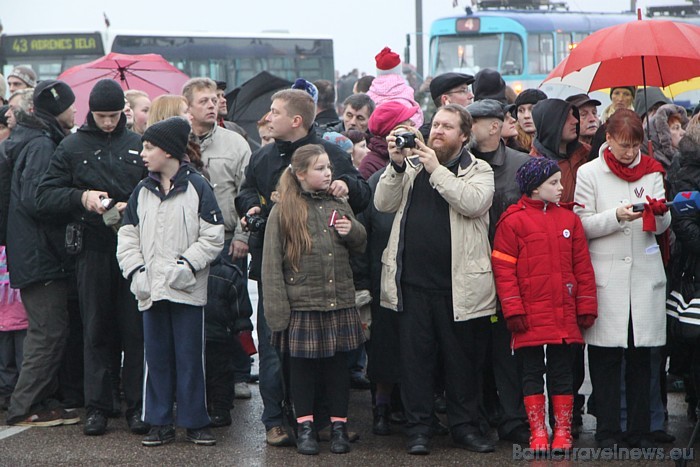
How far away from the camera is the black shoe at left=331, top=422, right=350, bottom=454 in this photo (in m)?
6.46

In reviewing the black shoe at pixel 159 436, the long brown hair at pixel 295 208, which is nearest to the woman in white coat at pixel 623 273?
the long brown hair at pixel 295 208

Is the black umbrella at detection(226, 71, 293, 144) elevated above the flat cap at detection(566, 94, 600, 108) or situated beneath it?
elevated above

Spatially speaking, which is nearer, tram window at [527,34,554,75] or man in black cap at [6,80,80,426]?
man in black cap at [6,80,80,426]

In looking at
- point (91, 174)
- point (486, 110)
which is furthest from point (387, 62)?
point (91, 174)

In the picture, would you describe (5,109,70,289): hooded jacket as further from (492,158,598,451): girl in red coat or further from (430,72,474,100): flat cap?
(492,158,598,451): girl in red coat

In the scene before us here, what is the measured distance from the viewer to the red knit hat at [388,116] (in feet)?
23.4

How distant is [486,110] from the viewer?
6863mm

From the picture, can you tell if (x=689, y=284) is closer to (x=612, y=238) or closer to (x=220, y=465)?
(x=612, y=238)

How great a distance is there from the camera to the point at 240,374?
27.0 ft

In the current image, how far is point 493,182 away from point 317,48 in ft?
67.8

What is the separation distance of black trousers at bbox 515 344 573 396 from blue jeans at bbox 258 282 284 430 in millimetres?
1479

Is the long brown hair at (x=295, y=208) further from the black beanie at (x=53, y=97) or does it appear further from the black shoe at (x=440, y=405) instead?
the black beanie at (x=53, y=97)

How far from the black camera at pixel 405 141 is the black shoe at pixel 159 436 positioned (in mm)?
2229

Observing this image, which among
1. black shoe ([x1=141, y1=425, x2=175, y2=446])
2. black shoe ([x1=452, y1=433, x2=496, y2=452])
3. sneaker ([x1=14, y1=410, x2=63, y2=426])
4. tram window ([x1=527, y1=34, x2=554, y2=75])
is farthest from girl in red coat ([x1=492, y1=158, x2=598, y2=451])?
tram window ([x1=527, y1=34, x2=554, y2=75])
